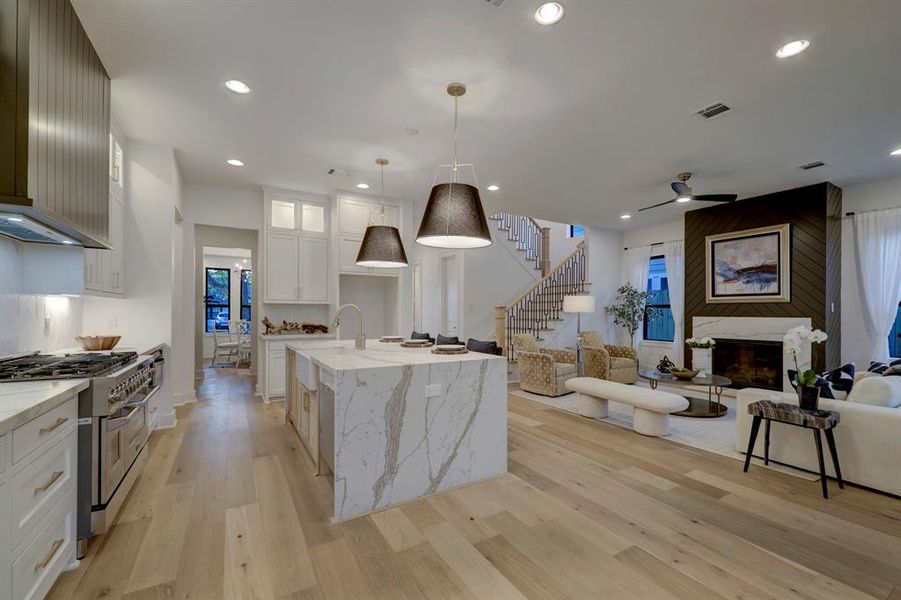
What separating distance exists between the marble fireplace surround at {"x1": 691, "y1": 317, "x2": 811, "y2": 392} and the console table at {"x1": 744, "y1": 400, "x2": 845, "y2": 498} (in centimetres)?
308

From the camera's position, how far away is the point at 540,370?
581 centimetres

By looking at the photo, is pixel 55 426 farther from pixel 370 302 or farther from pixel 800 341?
pixel 370 302

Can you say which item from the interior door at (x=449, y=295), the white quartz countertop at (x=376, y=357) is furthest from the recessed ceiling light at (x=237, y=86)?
the interior door at (x=449, y=295)

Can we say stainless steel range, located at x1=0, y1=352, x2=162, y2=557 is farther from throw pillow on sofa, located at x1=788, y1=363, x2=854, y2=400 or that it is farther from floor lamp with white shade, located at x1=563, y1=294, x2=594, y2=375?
floor lamp with white shade, located at x1=563, y1=294, x2=594, y2=375

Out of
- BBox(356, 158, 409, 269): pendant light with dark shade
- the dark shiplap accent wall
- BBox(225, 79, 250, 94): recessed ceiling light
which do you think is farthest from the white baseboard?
the dark shiplap accent wall

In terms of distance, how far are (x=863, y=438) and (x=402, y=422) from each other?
11.0ft

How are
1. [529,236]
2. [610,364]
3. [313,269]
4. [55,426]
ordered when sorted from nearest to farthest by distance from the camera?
1. [55,426]
2. [313,269]
3. [610,364]
4. [529,236]

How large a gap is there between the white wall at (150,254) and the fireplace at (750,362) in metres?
7.81

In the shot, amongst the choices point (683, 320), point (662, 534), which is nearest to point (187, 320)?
point (662, 534)

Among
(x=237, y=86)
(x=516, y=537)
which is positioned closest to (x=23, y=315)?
(x=237, y=86)

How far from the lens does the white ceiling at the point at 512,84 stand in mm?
2301

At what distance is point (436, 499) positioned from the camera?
263 centimetres

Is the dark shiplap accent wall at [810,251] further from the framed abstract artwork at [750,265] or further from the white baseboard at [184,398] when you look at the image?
the white baseboard at [184,398]

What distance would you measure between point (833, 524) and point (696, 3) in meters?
3.19
